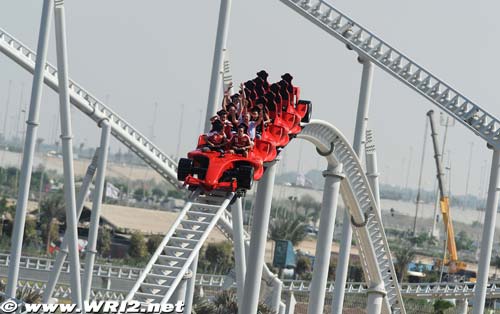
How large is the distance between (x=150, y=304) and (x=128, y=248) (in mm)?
53198

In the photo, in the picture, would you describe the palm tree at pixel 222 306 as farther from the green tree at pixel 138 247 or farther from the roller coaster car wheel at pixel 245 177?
the green tree at pixel 138 247

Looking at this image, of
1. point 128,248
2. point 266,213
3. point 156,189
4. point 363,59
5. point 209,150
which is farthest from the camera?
point 156,189

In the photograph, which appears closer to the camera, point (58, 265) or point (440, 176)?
point (58, 265)

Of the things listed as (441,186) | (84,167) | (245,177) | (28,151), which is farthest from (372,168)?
(84,167)

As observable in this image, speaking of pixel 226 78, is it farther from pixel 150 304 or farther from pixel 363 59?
pixel 150 304

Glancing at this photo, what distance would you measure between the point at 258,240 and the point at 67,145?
135 inches

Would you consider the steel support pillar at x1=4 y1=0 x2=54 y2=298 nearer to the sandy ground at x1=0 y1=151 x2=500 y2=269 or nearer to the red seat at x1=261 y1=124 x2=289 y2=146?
the red seat at x1=261 y1=124 x2=289 y2=146

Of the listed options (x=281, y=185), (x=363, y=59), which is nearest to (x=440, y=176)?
(x=363, y=59)

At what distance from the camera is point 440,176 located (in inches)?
2507

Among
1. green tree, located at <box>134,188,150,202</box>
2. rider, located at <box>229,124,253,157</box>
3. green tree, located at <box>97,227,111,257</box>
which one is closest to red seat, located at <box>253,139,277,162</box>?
rider, located at <box>229,124,253,157</box>

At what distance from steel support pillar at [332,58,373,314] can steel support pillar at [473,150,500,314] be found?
2694 mm

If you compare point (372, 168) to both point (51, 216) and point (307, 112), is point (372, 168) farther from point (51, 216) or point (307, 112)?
point (51, 216)

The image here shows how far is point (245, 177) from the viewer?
1698 cm

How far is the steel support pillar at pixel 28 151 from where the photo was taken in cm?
1748
